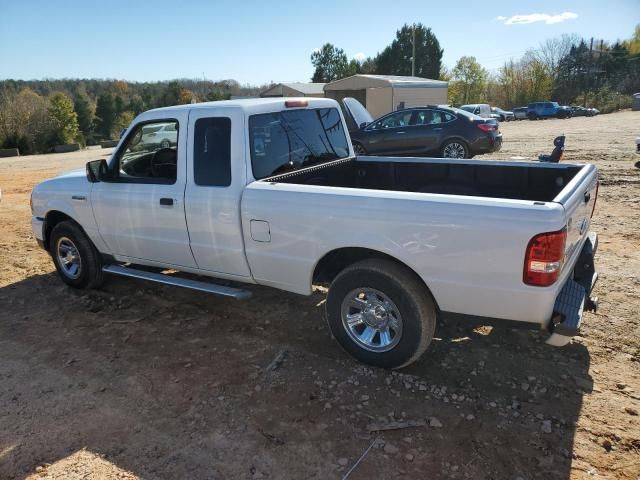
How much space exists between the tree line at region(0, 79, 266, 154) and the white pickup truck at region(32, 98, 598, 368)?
3124 cm

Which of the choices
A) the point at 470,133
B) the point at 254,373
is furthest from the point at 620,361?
the point at 470,133

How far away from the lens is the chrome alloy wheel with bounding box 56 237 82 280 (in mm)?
5263

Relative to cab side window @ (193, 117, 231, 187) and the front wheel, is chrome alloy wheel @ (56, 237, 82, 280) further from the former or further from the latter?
the front wheel

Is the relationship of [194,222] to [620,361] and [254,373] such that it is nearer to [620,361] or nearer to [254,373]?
[254,373]

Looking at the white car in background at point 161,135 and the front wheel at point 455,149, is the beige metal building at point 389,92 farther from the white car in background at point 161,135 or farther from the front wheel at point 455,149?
the white car in background at point 161,135

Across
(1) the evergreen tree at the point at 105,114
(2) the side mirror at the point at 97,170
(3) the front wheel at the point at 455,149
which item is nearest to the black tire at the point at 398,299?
(2) the side mirror at the point at 97,170

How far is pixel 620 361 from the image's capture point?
11.9 feet

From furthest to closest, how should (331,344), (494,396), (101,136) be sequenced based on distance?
(101,136) < (331,344) < (494,396)

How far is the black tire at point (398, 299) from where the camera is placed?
3295mm

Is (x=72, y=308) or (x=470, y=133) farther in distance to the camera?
(x=470, y=133)

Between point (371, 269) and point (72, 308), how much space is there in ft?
11.0

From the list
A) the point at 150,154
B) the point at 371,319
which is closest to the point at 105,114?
the point at 150,154

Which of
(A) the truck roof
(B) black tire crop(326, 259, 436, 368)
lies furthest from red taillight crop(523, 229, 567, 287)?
(A) the truck roof

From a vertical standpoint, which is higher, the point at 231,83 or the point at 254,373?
the point at 231,83
